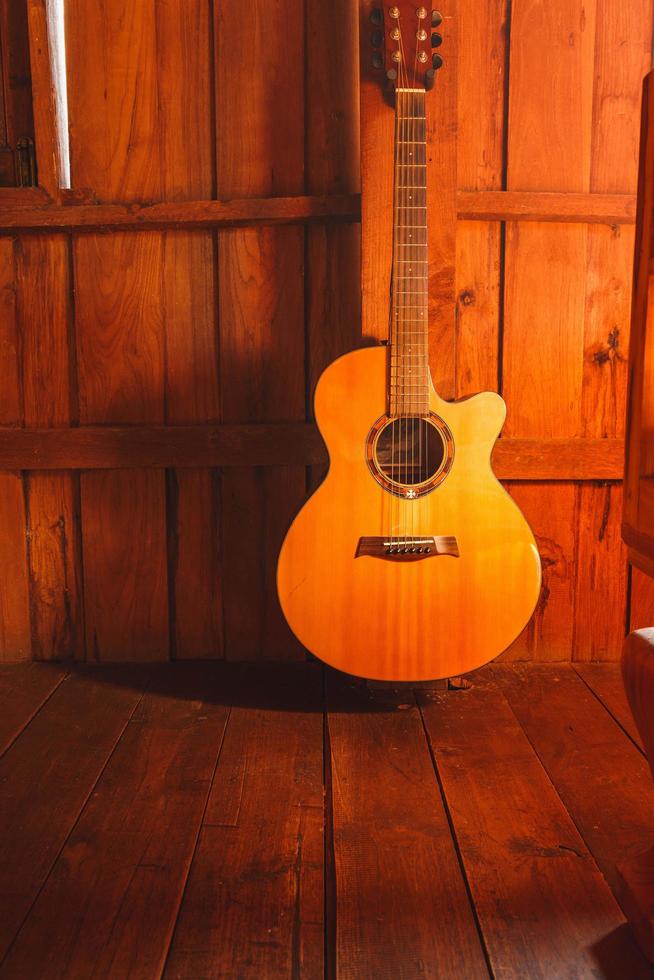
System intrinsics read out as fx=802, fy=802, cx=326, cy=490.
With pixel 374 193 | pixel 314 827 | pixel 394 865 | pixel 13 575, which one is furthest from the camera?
pixel 13 575

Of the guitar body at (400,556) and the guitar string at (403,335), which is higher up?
the guitar string at (403,335)

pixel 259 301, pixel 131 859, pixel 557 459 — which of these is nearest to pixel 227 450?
pixel 259 301

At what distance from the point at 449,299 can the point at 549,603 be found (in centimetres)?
89

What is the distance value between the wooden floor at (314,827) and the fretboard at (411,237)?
792 mm

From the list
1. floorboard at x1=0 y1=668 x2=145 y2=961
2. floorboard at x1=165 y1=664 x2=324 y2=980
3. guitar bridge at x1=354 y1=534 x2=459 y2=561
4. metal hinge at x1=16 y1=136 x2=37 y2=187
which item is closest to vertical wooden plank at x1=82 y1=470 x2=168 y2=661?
floorboard at x1=0 y1=668 x2=145 y2=961

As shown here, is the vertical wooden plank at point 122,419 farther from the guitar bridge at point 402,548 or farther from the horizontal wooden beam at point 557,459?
the horizontal wooden beam at point 557,459

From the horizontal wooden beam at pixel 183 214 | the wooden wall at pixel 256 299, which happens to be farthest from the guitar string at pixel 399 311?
the horizontal wooden beam at pixel 183 214

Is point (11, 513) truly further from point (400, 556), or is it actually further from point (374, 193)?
point (374, 193)

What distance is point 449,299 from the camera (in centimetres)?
200

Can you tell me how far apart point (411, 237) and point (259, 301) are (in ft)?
1.58

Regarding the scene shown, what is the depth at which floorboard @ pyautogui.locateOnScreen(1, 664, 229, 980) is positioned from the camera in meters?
1.12

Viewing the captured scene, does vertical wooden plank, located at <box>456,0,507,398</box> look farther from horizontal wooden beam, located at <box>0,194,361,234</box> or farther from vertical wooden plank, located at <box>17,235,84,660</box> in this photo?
vertical wooden plank, located at <box>17,235,84,660</box>

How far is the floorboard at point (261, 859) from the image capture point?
3.69 feet

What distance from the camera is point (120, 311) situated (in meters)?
2.18
